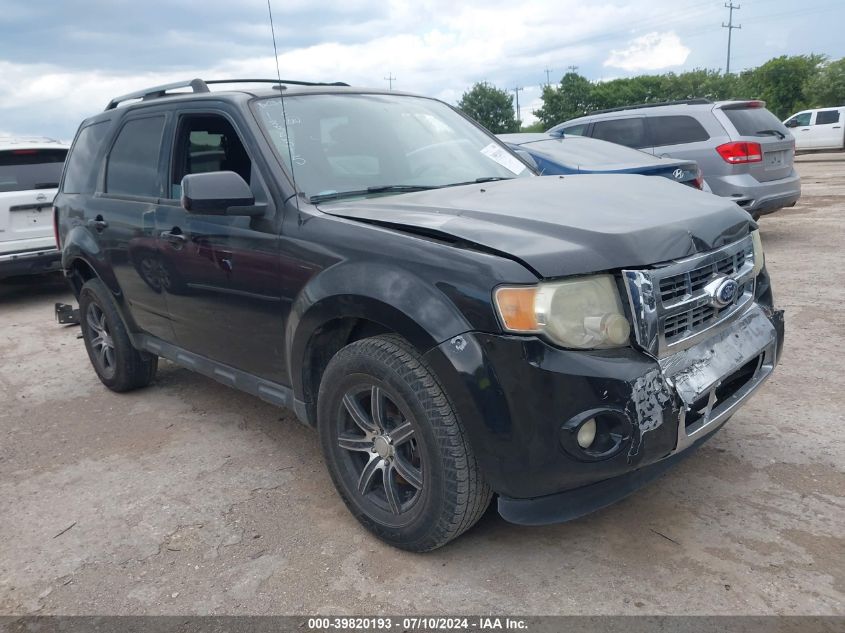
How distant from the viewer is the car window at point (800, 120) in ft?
88.2

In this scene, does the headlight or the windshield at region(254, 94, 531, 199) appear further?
the windshield at region(254, 94, 531, 199)

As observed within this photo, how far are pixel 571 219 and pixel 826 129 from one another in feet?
93.8

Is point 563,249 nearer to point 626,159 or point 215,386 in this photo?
point 215,386

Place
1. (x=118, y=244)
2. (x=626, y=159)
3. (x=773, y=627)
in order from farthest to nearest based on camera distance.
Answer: (x=626, y=159) → (x=118, y=244) → (x=773, y=627)

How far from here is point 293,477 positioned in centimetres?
348

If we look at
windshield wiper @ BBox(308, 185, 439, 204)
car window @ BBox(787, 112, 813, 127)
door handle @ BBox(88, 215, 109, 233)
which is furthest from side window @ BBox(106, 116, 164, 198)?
car window @ BBox(787, 112, 813, 127)

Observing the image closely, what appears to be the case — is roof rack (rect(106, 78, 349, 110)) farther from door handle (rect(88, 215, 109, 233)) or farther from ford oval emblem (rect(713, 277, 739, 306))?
ford oval emblem (rect(713, 277, 739, 306))

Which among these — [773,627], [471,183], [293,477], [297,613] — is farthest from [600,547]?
[471,183]

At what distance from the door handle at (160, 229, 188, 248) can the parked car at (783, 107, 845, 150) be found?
2734 cm

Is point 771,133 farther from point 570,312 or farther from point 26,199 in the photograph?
point 26,199

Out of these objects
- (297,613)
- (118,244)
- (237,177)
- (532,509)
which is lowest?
(297,613)

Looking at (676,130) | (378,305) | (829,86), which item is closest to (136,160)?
(378,305)

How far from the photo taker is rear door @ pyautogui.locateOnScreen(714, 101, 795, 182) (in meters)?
8.36

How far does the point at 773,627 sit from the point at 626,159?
5.35 meters
